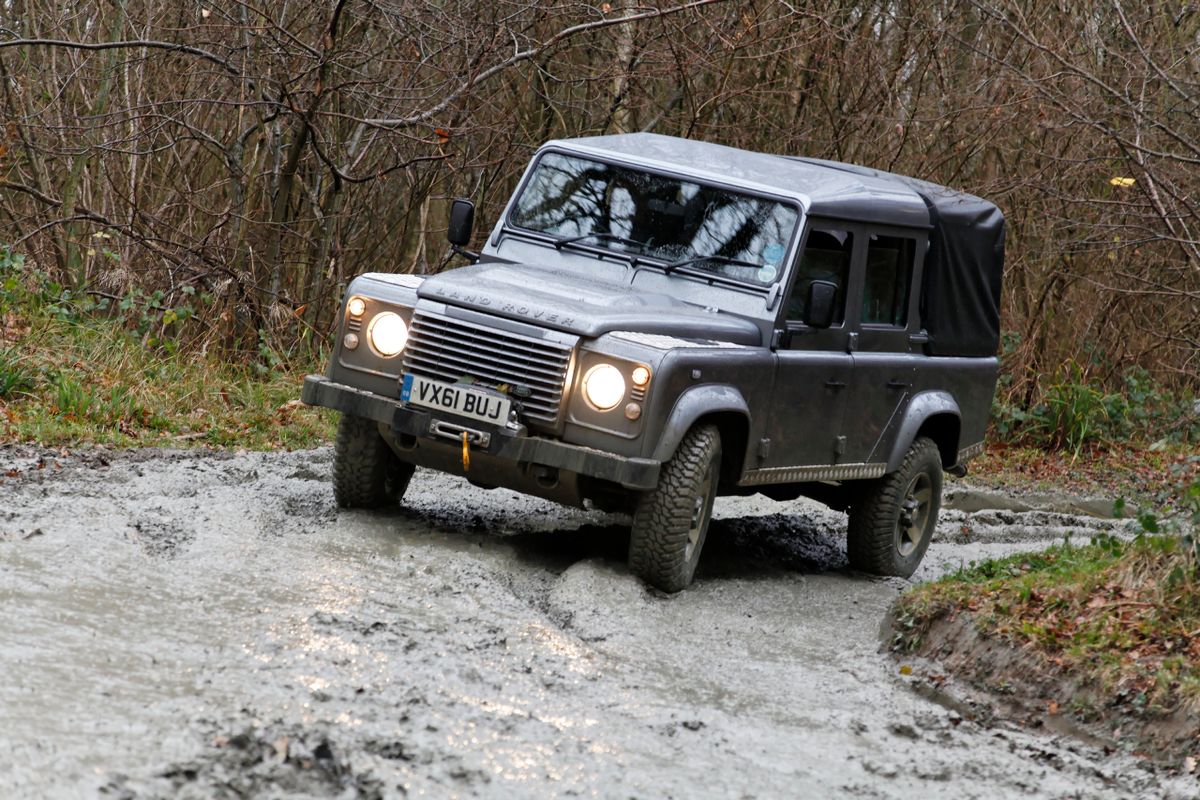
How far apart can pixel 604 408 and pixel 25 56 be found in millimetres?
8943

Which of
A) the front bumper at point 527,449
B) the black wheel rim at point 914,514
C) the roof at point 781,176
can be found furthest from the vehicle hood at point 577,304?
the black wheel rim at point 914,514

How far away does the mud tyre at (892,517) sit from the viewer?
8586 mm

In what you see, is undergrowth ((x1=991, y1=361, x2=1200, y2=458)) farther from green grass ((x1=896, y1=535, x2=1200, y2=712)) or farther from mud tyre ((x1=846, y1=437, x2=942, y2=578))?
green grass ((x1=896, y1=535, x2=1200, y2=712))

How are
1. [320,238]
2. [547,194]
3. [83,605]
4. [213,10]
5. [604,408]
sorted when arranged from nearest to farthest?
[83,605]
[604,408]
[547,194]
[213,10]
[320,238]

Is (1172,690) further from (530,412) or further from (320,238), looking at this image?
(320,238)

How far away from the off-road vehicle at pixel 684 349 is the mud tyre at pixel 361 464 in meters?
0.01

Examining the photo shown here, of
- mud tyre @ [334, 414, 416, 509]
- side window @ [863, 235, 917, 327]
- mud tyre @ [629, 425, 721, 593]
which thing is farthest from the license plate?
side window @ [863, 235, 917, 327]

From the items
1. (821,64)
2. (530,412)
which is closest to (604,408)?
(530,412)

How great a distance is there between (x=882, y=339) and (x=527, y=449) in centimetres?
267

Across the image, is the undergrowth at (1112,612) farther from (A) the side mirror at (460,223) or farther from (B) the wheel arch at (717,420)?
(A) the side mirror at (460,223)

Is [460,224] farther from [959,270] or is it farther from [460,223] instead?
[959,270]

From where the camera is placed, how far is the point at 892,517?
8609 mm

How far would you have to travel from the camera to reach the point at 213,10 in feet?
38.6

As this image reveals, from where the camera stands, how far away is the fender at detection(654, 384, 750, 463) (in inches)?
256
